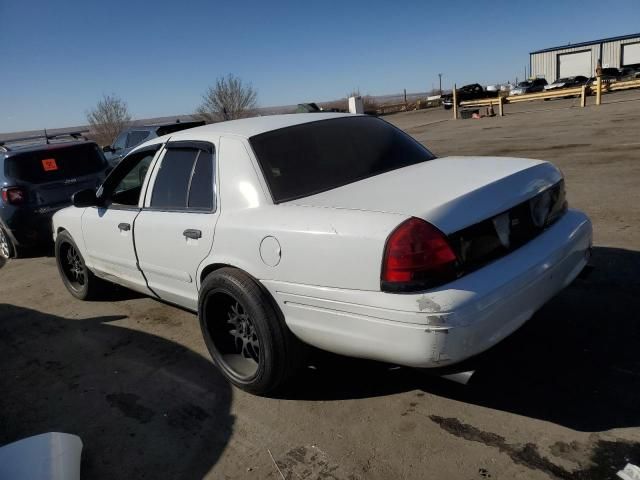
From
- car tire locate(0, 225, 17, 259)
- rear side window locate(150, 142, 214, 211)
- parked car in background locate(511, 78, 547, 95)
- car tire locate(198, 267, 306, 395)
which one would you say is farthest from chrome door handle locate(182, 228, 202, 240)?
parked car in background locate(511, 78, 547, 95)

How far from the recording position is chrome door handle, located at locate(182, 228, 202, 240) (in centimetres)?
329

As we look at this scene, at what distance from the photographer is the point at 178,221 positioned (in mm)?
3498

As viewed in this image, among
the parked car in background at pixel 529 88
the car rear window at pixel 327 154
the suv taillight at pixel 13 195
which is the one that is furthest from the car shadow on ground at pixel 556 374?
the parked car in background at pixel 529 88

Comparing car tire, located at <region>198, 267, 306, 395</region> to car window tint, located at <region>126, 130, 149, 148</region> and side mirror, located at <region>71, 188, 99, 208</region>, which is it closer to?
side mirror, located at <region>71, 188, 99, 208</region>

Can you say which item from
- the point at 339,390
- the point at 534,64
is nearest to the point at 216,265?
the point at 339,390

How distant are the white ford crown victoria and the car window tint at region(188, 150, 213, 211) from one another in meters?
0.01

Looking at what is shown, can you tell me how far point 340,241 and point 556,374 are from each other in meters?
1.56

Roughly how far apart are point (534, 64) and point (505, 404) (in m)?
69.6

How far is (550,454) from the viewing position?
94.6 inches

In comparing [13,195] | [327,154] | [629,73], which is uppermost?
[327,154]

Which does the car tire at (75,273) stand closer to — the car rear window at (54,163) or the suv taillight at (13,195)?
the suv taillight at (13,195)

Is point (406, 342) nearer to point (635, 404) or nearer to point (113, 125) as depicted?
point (635, 404)

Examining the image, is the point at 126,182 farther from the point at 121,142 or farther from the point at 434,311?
the point at 121,142

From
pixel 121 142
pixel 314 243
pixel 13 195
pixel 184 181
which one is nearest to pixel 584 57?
pixel 121 142
